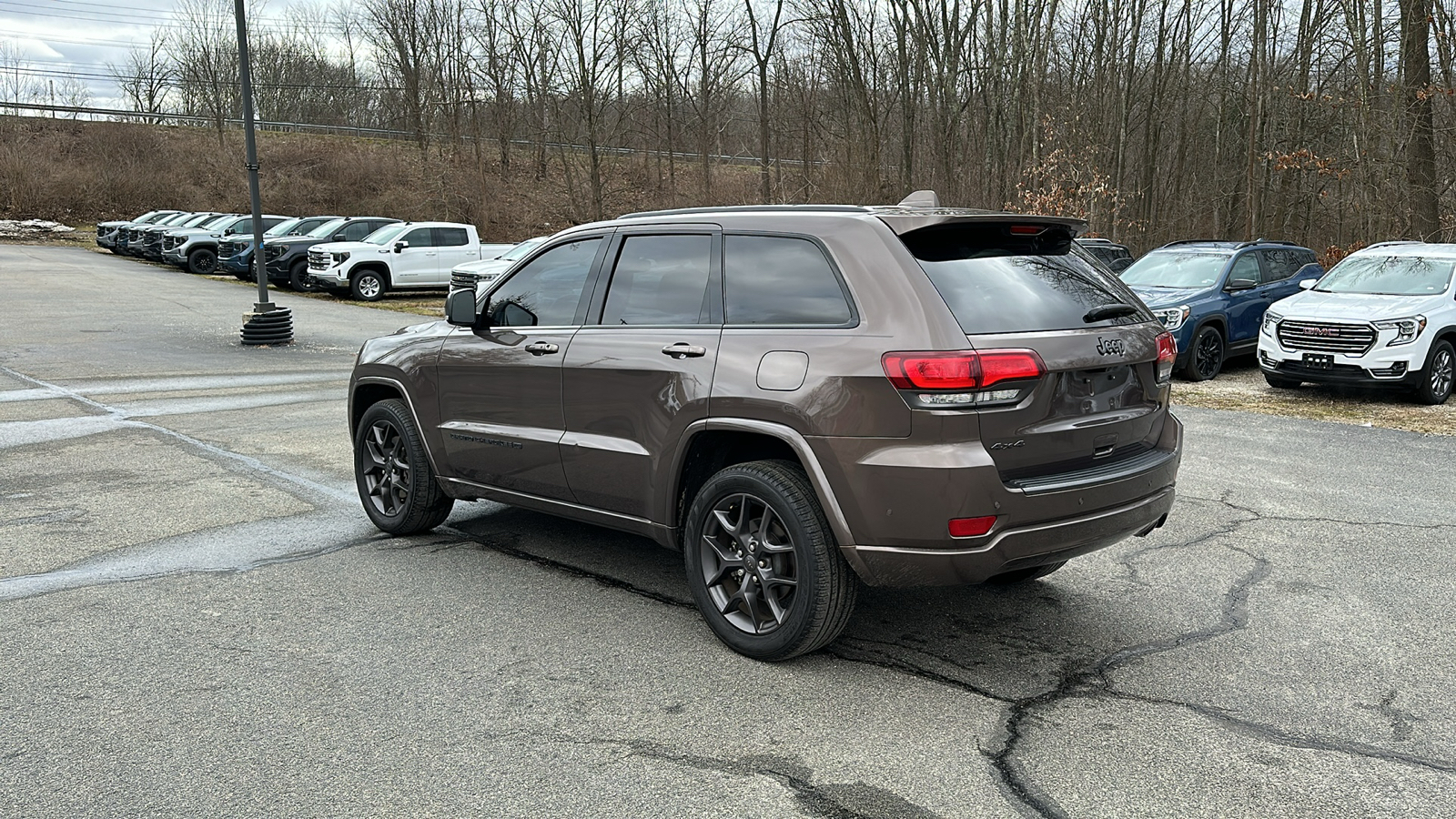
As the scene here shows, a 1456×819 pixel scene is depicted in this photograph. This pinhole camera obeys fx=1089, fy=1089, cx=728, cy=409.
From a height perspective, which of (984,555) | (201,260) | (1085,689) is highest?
(201,260)

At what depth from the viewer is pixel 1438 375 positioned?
11.8 m

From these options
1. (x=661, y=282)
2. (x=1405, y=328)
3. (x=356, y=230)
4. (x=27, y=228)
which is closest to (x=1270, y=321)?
(x=1405, y=328)

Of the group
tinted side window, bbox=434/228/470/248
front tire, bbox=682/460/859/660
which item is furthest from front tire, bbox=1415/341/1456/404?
tinted side window, bbox=434/228/470/248

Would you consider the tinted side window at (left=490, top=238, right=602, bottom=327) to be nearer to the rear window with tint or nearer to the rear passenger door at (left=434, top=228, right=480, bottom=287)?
the rear window with tint

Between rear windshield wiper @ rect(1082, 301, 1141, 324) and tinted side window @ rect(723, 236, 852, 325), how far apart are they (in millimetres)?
982

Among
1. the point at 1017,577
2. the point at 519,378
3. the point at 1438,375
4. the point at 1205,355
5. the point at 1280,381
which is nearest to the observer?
the point at 1017,577

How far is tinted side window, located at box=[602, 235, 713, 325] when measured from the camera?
4.66m

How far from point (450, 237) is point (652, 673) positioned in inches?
919

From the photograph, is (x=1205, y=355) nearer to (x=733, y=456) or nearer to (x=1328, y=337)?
(x=1328, y=337)

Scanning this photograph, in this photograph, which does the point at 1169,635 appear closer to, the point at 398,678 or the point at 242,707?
the point at 398,678

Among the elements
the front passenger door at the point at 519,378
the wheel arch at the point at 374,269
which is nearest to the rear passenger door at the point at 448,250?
the wheel arch at the point at 374,269

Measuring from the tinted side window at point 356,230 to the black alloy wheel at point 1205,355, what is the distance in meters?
19.2

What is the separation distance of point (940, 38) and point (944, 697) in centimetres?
2943

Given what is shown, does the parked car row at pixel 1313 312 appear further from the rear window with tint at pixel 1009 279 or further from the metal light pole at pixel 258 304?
the metal light pole at pixel 258 304
